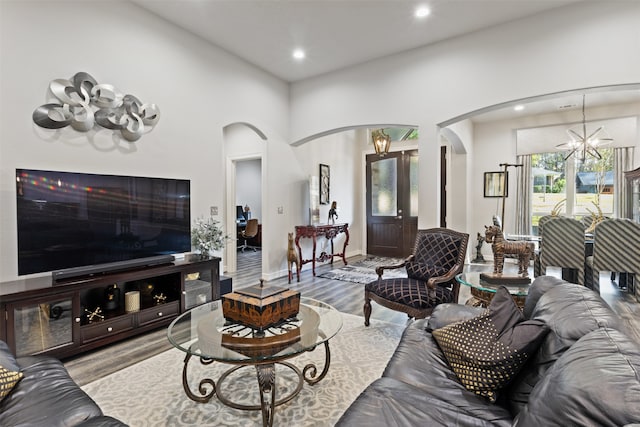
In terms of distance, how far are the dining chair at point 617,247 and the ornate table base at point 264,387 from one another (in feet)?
12.1

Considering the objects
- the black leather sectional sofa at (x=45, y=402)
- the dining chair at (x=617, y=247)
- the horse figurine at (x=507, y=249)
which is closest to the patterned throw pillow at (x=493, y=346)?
the horse figurine at (x=507, y=249)

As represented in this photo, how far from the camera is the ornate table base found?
1.70 m

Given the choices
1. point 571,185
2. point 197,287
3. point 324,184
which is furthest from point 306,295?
point 571,185

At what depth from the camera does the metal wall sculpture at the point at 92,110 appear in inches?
109

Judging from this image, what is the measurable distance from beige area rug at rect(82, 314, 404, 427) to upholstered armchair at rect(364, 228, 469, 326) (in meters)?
0.41

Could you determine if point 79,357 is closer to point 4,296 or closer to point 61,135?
point 4,296

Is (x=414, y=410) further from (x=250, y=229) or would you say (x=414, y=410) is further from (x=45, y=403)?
(x=250, y=229)

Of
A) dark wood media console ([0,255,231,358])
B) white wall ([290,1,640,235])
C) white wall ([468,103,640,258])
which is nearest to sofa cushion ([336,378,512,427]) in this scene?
dark wood media console ([0,255,231,358])

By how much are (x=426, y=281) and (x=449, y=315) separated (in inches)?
43.4

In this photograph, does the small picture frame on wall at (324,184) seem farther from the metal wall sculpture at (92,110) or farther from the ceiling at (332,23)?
the metal wall sculpture at (92,110)

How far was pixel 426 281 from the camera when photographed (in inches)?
123

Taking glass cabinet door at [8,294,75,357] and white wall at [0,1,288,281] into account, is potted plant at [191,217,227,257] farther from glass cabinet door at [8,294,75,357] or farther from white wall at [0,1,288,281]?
glass cabinet door at [8,294,75,357]

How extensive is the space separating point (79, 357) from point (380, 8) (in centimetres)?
440

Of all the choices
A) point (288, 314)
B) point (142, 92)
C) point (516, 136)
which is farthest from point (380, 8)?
point (516, 136)
